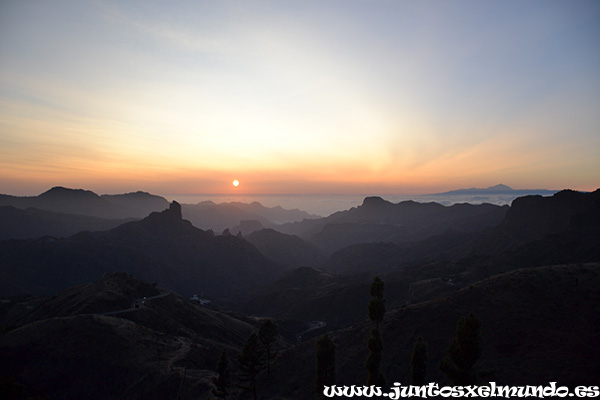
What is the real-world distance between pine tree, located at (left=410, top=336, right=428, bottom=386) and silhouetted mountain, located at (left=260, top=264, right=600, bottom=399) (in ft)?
24.1

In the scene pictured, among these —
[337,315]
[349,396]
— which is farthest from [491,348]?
[337,315]

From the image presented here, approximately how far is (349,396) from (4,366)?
56.2 m

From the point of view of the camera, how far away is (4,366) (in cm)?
4997

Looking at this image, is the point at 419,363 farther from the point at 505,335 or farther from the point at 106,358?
the point at 106,358

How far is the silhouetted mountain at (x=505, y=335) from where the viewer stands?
3681 cm

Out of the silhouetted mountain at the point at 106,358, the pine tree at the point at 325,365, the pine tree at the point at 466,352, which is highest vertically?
the pine tree at the point at 466,352

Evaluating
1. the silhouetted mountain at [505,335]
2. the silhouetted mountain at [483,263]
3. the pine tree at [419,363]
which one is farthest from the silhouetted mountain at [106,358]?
the silhouetted mountain at [483,263]

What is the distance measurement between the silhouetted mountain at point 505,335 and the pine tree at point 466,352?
22.4ft

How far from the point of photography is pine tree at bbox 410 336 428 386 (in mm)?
32188

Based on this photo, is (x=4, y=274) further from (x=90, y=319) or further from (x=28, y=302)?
(x=90, y=319)

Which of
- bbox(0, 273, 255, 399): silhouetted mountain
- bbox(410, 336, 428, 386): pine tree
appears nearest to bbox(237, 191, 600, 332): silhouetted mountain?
bbox(0, 273, 255, 399): silhouetted mountain

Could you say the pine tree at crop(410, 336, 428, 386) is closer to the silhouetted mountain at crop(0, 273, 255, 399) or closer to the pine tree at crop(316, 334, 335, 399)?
the pine tree at crop(316, 334, 335, 399)

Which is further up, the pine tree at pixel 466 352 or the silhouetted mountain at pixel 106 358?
the pine tree at pixel 466 352

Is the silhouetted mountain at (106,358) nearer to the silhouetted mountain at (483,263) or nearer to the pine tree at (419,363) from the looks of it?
the pine tree at (419,363)
